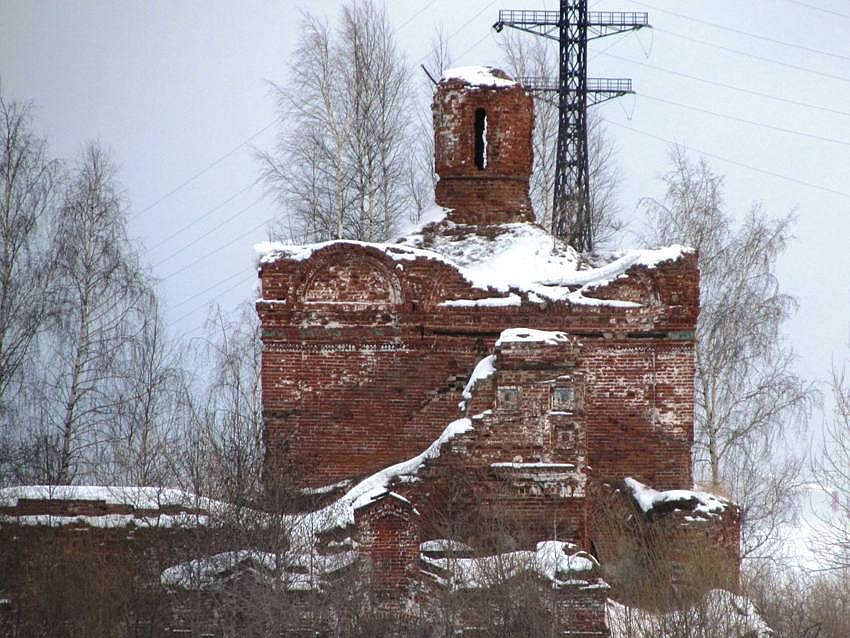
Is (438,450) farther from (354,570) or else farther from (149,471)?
(149,471)

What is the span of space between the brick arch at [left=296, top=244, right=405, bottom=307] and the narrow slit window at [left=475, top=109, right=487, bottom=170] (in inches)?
117

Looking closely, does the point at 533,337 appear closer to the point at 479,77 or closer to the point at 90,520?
the point at 90,520

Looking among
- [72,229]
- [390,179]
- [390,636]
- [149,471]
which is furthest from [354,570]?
[390,179]

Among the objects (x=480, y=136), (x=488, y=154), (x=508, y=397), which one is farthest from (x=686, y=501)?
(x=480, y=136)

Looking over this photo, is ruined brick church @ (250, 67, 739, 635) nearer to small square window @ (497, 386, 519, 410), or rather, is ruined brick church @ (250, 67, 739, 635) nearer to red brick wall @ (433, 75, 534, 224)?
small square window @ (497, 386, 519, 410)

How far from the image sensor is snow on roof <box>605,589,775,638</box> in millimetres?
11719

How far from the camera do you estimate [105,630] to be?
12.2 m

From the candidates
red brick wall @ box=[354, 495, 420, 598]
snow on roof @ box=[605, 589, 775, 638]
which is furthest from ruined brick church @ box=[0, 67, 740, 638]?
snow on roof @ box=[605, 589, 775, 638]

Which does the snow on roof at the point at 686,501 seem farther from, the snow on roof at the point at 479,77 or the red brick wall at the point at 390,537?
the snow on roof at the point at 479,77

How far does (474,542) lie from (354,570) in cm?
133

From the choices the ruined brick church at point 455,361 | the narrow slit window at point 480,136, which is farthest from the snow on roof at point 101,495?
the narrow slit window at point 480,136

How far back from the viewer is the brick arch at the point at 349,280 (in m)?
16.1

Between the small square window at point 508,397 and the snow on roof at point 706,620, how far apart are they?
2.21 metres

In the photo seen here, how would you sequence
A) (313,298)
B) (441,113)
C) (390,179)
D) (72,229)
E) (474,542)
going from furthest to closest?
(390,179), (72,229), (441,113), (313,298), (474,542)
